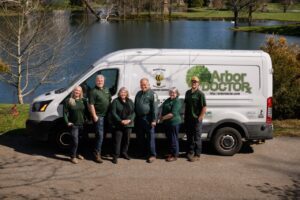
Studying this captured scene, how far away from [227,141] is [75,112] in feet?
10.4

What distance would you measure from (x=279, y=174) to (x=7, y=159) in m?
5.22

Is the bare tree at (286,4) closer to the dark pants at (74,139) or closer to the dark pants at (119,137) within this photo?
the dark pants at (119,137)

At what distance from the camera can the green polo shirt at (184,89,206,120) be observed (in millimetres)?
9516

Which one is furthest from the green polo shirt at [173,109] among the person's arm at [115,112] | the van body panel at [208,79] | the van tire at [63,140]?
the van tire at [63,140]

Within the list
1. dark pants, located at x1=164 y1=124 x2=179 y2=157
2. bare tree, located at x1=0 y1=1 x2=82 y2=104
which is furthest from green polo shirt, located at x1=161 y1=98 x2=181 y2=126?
bare tree, located at x1=0 y1=1 x2=82 y2=104

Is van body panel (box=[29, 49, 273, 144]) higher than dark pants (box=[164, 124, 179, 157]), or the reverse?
van body panel (box=[29, 49, 273, 144])

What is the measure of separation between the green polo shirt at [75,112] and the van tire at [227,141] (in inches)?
109

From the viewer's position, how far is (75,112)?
946 centimetres

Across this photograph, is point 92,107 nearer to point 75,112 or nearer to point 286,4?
point 75,112

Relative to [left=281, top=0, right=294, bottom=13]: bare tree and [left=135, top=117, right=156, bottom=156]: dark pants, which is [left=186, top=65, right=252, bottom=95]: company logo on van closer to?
[left=135, top=117, right=156, bottom=156]: dark pants

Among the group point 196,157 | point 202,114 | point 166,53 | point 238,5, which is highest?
point 238,5

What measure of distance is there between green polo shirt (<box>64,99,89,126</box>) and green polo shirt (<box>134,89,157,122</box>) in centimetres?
106

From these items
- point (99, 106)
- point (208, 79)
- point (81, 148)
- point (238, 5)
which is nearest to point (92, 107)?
point (99, 106)

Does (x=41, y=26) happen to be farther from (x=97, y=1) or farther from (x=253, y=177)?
(x=253, y=177)
